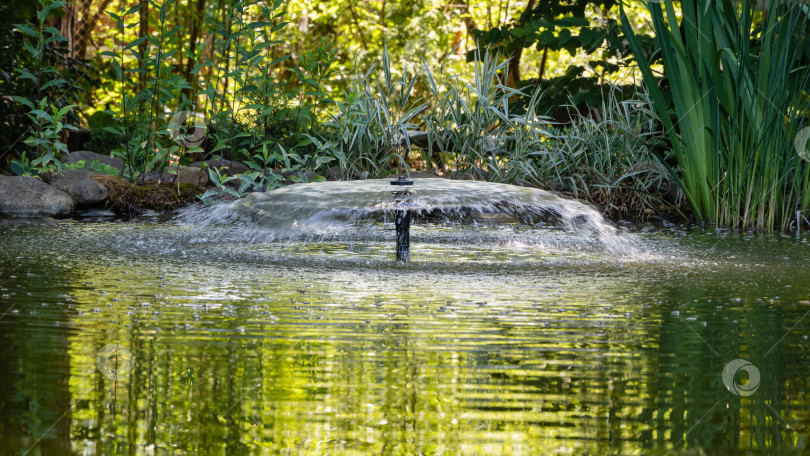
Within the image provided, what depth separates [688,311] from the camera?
257cm

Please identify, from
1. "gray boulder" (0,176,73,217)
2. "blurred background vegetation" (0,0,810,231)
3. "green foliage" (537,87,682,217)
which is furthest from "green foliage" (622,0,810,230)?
"gray boulder" (0,176,73,217)

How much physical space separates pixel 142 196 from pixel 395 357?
440cm

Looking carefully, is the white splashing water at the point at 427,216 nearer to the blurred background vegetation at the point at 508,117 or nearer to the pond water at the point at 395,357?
the pond water at the point at 395,357

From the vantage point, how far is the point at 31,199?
5.36 meters

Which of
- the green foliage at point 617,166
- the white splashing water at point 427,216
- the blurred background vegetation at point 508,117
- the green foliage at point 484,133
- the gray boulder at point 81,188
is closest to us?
the white splashing water at point 427,216

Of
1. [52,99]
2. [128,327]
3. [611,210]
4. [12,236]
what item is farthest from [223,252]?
[52,99]

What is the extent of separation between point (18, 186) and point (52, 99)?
1.94 meters

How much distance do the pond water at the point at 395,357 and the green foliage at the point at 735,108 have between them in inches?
68.4

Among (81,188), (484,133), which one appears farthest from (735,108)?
(81,188)

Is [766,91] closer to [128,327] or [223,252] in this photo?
[223,252]

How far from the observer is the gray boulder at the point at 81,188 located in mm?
5641

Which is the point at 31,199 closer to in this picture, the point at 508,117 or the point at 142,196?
the point at 142,196

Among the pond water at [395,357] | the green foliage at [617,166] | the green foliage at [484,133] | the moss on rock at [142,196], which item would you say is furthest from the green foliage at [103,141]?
the pond water at [395,357]

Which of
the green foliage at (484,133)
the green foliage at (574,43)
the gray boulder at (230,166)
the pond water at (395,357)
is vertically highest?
the green foliage at (574,43)
